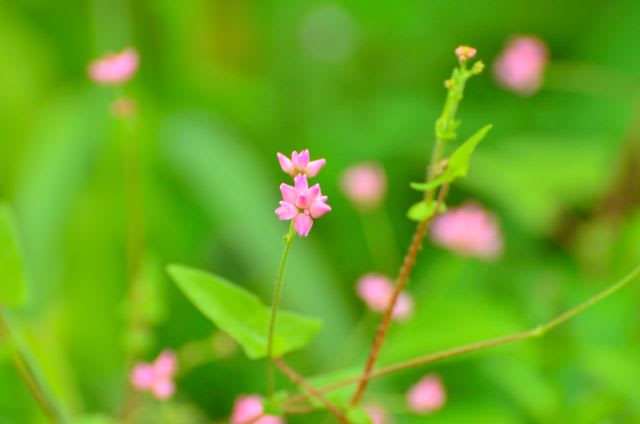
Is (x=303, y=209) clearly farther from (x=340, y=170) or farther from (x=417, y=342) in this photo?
(x=340, y=170)

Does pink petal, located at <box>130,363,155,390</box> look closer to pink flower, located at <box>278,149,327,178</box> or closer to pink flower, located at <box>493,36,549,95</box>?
pink flower, located at <box>278,149,327,178</box>

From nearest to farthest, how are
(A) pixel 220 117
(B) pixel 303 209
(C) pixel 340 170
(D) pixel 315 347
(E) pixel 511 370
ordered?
(B) pixel 303 209 → (E) pixel 511 370 → (D) pixel 315 347 → (C) pixel 340 170 → (A) pixel 220 117

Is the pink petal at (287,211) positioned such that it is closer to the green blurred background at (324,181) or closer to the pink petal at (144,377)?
the pink petal at (144,377)

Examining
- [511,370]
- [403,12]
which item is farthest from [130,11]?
[511,370]

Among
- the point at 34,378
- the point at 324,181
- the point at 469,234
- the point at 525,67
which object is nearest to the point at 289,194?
the point at 34,378

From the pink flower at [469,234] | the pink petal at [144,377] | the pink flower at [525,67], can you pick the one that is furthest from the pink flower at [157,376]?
the pink flower at [525,67]

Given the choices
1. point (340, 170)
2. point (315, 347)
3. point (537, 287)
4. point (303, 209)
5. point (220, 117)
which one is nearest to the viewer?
point (303, 209)

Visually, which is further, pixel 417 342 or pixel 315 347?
pixel 315 347
